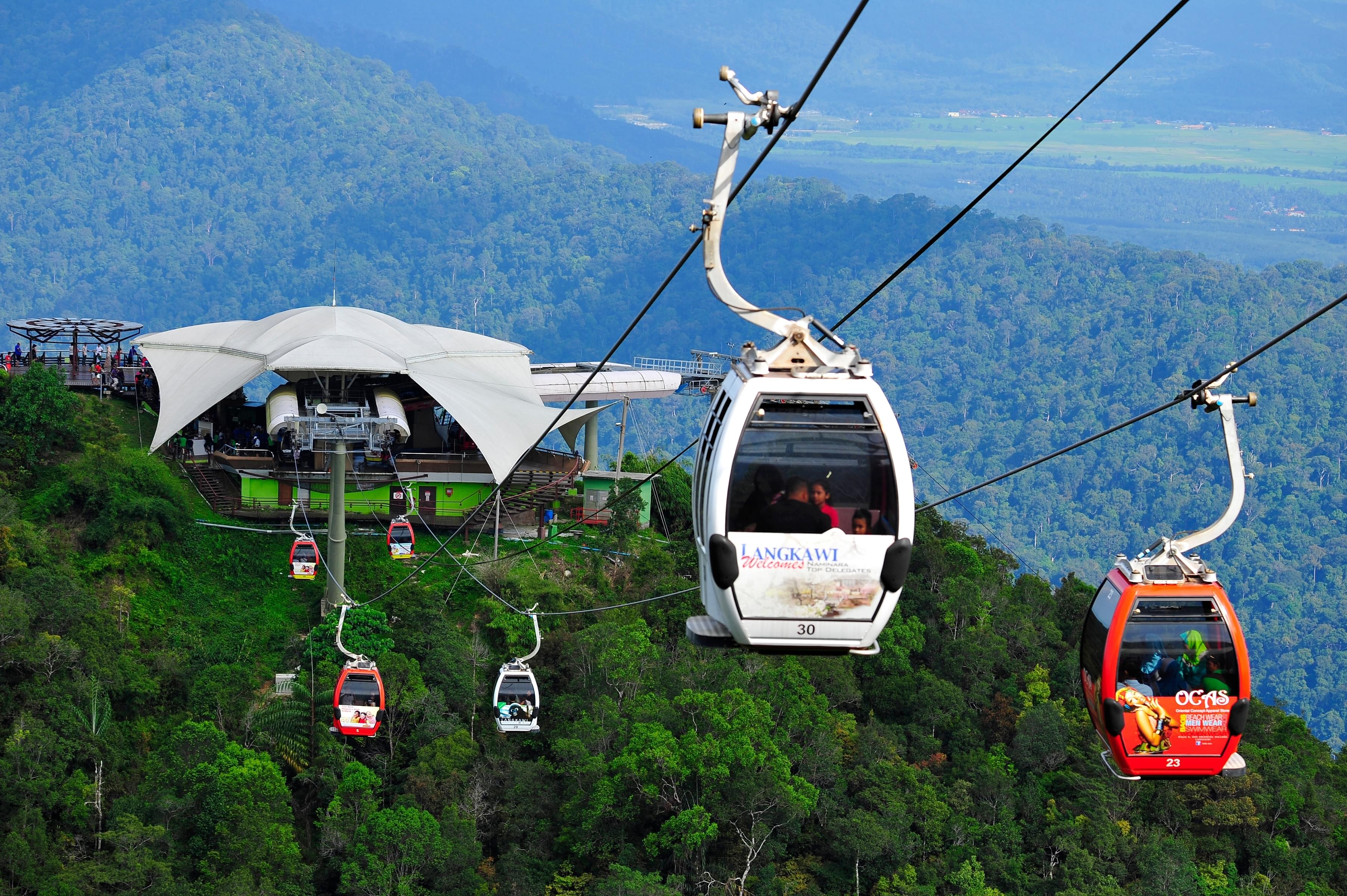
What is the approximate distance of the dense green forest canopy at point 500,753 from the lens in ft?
152

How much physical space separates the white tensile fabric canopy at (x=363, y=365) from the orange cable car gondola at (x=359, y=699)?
40.8 feet

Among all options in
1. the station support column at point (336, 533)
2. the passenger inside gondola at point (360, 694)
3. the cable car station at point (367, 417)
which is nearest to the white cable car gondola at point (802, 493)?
the passenger inside gondola at point (360, 694)

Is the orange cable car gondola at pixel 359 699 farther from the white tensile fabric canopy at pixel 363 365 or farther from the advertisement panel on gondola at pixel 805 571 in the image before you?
the advertisement panel on gondola at pixel 805 571

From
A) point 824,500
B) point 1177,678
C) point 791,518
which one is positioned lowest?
point 1177,678

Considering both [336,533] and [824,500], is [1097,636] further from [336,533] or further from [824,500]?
[336,533]

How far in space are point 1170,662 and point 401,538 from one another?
2881 centimetres

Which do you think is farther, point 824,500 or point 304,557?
point 304,557

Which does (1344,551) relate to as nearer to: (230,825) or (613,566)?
(613,566)

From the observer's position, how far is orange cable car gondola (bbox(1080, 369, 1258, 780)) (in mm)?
23016

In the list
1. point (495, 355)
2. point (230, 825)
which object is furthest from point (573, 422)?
point (230, 825)

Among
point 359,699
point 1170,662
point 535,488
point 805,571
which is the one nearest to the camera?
point 805,571

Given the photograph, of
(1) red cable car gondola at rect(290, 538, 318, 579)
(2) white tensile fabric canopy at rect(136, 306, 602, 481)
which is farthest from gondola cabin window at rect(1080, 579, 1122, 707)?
(2) white tensile fabric canopy at rect(136, 306, 602, 481)

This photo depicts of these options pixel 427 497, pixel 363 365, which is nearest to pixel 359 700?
pixel 363 365

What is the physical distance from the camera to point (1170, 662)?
23.4 m
